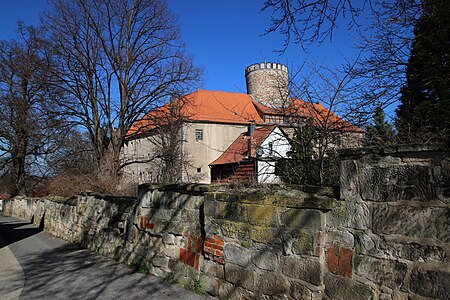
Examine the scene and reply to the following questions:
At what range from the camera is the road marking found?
16.3 ft

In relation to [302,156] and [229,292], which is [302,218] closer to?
[229,292]

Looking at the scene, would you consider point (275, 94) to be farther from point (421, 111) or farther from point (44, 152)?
point (44, 152)

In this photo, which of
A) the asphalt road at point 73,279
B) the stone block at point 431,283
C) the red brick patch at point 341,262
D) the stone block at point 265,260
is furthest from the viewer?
the asphalt road at point 73,279

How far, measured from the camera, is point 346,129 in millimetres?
6230

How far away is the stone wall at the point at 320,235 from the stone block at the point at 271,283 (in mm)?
10

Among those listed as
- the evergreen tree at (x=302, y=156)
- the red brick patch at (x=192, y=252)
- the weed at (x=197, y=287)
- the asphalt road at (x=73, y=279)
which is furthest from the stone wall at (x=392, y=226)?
the evergreen tree at (x=302, y=156)

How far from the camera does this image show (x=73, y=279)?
5492 millimetres

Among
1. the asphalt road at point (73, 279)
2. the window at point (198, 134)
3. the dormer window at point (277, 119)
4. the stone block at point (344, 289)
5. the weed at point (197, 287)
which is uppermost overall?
the window at point (198, 134)

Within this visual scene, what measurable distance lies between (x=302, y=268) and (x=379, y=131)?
3.14 metres

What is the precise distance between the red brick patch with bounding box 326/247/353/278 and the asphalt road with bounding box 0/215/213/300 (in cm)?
191

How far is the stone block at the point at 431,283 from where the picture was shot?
2452 millimetres

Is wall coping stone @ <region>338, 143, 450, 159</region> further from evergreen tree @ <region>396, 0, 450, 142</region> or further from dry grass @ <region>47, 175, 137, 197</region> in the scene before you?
dry grass @ <region>47, 175, 137, 197</region>

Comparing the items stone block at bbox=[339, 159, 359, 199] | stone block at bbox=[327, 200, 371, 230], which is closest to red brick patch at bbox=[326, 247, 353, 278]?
stone block at bbox=[327, 200, 371, 230]

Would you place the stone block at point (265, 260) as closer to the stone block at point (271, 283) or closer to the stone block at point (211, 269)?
the stone block at point (271, 283)
